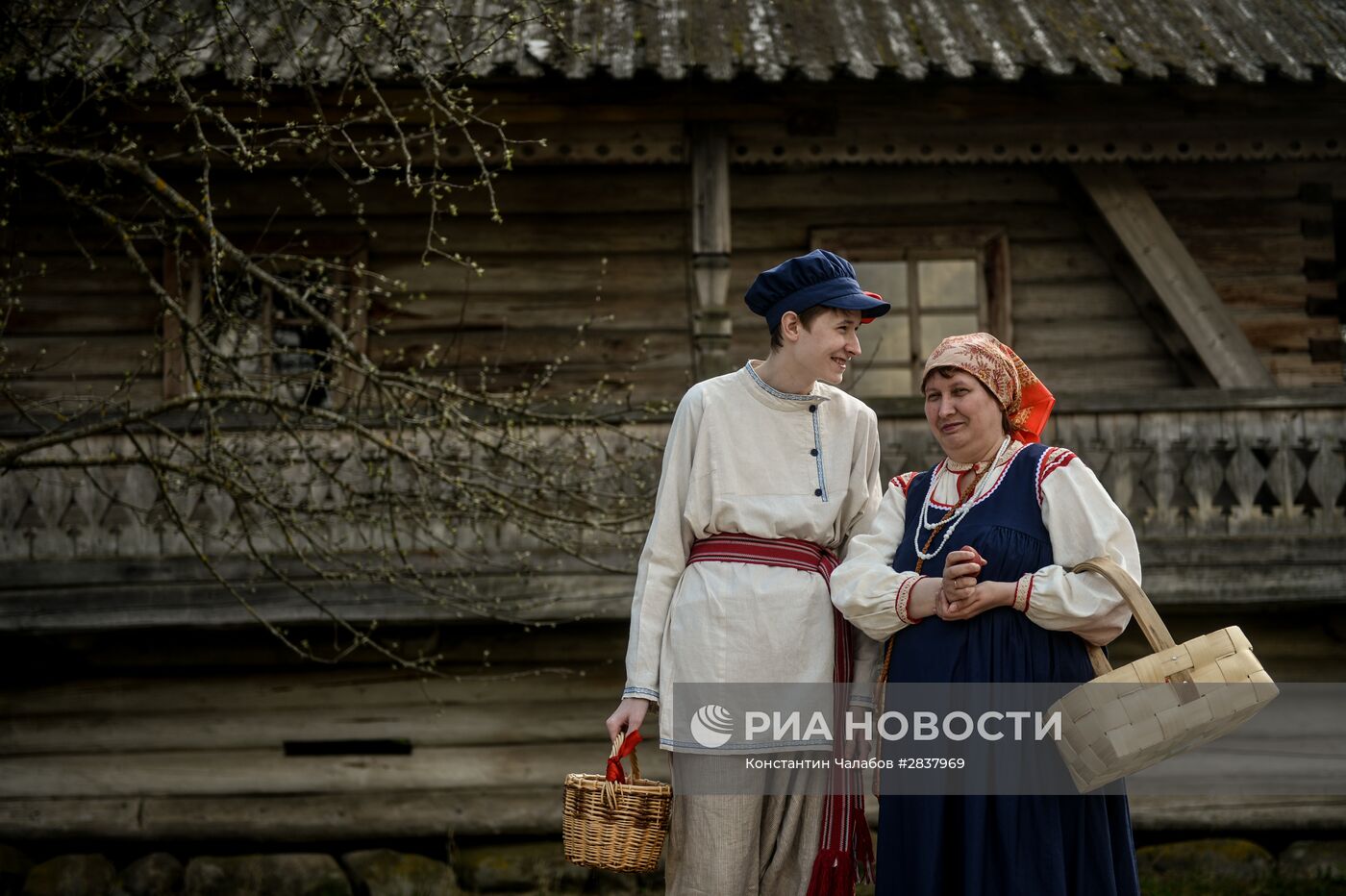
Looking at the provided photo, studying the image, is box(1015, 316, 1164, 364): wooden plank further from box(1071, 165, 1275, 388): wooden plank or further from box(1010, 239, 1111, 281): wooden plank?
box(1071, 165, 1275, 388): wooden plank

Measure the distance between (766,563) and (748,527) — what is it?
100 mm

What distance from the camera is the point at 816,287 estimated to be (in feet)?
11.1

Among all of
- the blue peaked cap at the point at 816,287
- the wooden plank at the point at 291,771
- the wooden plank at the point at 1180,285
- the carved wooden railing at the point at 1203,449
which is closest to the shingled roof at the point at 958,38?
the wooden plank at the point at 1180,285

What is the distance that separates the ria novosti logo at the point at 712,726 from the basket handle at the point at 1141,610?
0.87m

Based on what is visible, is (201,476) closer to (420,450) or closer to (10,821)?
(420,450)

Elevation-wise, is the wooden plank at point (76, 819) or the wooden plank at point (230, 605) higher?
the wooden plank at point (230, 605)

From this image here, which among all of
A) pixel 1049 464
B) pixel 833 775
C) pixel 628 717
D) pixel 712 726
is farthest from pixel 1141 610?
pixel 628 717

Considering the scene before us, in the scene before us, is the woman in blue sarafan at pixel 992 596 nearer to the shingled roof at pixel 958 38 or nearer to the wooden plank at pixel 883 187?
the shingled roof at pixel 958 38

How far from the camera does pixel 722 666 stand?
131 inches

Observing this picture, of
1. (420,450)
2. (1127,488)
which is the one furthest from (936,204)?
(420,450)

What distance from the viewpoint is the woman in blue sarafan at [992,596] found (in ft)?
9.88

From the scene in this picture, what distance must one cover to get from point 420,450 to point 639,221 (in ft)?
8.23

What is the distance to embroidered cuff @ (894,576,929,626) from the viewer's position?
3188 mm

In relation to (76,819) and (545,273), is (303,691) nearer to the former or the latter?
(76,819)
